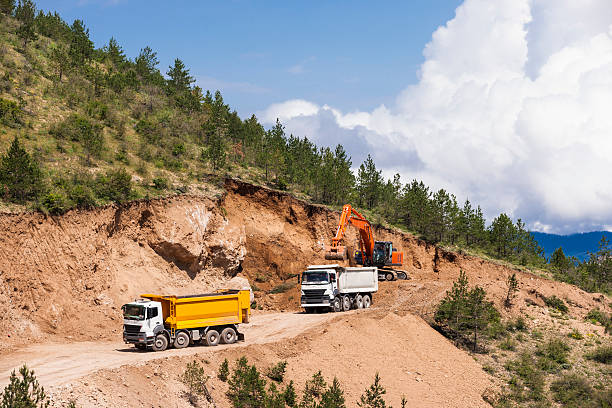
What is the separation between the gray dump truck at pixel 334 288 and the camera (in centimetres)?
3981

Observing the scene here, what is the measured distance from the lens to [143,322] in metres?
27.1

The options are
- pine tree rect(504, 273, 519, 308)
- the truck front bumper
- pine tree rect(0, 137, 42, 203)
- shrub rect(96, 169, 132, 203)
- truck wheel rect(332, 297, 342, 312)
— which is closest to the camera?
the truck front bumper

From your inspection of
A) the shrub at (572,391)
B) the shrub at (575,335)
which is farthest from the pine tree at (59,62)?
the shrub at (575,335)

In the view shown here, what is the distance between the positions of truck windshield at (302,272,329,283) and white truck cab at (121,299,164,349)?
14.4 meters

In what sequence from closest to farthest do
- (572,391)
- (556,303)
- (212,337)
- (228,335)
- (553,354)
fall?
(212,337) < (228,335) < (572,391) < (553,354) < (556,303)

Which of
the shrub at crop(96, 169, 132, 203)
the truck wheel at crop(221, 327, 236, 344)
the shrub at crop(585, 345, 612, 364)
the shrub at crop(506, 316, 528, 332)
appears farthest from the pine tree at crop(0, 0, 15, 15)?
the shrub at crop(585, 345, 612, 364)

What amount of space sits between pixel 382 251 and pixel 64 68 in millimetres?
36706

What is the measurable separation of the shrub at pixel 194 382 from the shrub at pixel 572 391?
21628 millimetres

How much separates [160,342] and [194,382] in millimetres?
5377

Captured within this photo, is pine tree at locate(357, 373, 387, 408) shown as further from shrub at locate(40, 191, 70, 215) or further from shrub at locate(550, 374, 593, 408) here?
shrub at locate(40, 191, 70, 215)

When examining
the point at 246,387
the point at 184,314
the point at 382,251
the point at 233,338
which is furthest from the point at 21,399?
the point at 382,251

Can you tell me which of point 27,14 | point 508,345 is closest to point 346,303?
point 508,345

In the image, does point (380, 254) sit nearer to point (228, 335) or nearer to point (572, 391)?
point (572, 391)

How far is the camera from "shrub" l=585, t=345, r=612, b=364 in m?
36.7
